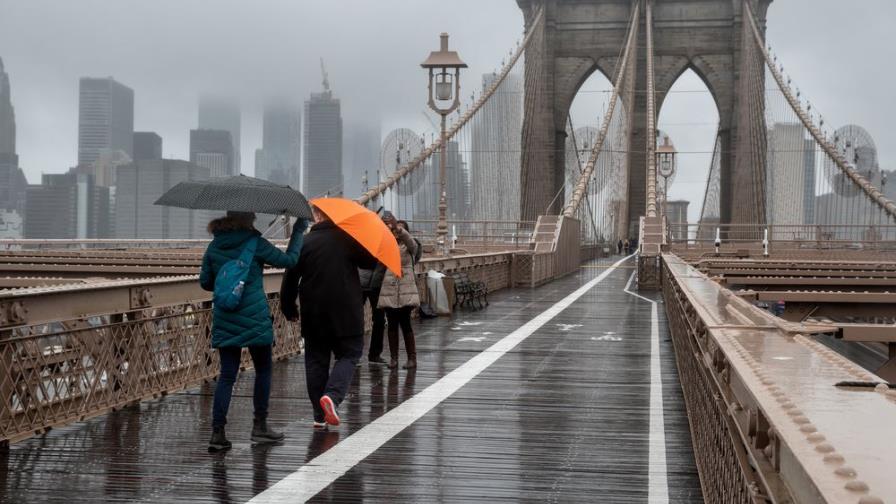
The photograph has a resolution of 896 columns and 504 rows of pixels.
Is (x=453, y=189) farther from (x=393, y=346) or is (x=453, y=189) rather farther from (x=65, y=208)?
(x=65, y=208)

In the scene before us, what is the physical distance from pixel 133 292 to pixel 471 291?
12.4 metres

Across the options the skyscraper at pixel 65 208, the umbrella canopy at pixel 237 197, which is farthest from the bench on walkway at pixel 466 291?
the skyscraper at pixel 65 208

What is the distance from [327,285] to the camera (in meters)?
7.93

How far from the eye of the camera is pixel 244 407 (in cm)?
895

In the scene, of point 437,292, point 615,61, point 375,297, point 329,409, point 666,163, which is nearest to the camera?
point 329,409

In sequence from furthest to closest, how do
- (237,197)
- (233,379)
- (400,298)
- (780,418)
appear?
(400,298) → (233,379) → (237,197) → (780,418)

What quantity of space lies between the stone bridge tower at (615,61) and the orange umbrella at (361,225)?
6299 cm

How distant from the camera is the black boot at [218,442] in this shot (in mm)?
7109

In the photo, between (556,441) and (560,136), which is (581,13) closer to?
(560,136)

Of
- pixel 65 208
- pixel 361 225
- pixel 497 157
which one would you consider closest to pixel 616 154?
pixel 497 157

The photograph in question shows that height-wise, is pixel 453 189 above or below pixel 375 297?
above

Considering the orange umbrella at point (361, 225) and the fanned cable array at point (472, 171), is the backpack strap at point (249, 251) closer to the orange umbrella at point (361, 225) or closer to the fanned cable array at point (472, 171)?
the orange umbrella at point (361, 225)

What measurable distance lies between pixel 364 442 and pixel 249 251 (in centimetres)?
145

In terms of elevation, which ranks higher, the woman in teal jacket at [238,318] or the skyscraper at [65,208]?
the skyscraper at [65,208]
